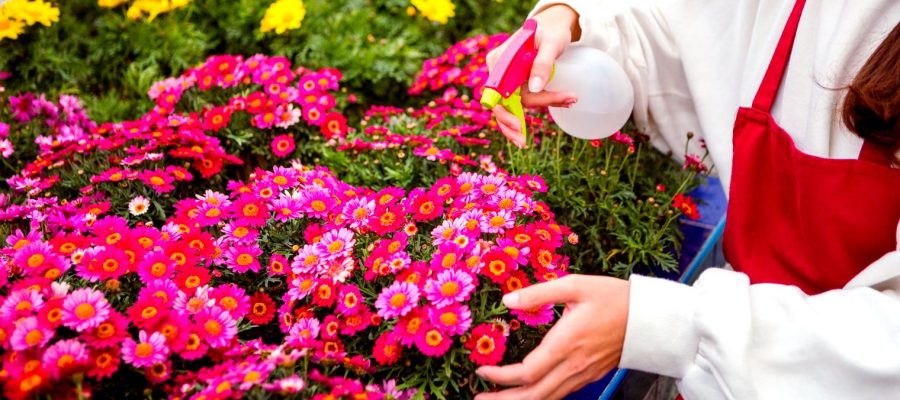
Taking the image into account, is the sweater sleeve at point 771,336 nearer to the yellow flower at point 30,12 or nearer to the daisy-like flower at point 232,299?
the daisy-like flower at point 232,299

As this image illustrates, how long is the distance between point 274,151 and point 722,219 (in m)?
1.18

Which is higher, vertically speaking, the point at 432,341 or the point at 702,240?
the point at 432,341

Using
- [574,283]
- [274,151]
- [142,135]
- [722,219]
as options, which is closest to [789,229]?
[574,283]

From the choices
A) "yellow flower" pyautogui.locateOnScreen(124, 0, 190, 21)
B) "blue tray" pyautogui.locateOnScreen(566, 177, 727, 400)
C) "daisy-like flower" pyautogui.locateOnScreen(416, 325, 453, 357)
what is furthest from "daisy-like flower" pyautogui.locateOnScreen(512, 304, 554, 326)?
"yellow flower" pyautogui.locateOnScreen(124, 0, 190, 21)

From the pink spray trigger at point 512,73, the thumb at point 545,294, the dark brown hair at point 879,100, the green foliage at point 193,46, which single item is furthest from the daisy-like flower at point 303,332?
the green foliage at point 193,46

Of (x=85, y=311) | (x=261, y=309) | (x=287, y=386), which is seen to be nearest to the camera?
(x=287, y=386)

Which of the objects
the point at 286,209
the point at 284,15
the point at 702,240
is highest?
the point at 284,15

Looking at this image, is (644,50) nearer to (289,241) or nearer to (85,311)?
(289,241)

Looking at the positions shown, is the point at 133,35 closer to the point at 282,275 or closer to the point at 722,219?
the point at 282,275

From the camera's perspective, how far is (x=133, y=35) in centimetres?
223

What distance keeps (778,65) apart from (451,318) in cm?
69

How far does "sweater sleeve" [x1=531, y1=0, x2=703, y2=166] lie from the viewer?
4.41 ft

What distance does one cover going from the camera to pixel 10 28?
193 centimetres

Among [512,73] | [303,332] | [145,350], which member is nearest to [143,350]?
[145,350]
